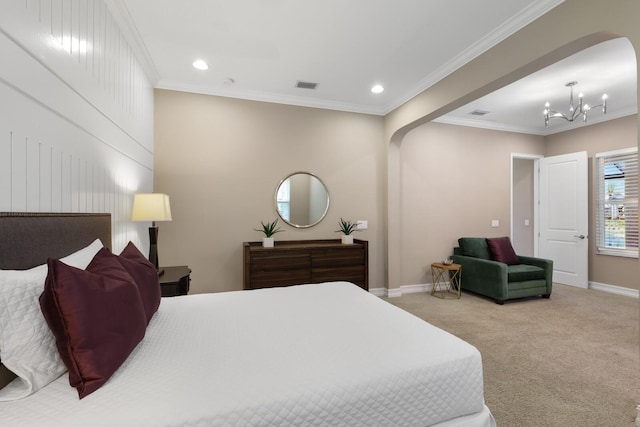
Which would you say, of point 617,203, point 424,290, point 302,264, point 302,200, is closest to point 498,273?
point 424,290

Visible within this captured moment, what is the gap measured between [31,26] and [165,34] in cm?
147

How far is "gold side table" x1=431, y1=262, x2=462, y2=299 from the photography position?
4.38m

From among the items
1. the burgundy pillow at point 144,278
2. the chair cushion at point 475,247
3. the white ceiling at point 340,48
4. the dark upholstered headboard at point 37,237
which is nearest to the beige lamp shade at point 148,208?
the dark upholstered headboard at point 37,237

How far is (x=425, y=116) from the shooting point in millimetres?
3588

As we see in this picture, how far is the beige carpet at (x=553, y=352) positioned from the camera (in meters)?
1.85

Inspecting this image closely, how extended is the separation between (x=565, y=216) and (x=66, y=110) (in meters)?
6.65

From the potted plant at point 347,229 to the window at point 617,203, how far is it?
4039 mm

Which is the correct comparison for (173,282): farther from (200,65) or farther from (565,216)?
→ (565,216)

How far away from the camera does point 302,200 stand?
4.02 meters

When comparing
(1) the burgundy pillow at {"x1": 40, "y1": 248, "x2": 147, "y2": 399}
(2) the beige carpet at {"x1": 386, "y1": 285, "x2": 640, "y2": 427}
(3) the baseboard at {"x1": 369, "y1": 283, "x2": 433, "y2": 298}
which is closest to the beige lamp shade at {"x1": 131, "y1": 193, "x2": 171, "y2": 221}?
(1) the burgundy pillow at {"x1": 40, "y1": 248, "x2": 147, "y2": 399}

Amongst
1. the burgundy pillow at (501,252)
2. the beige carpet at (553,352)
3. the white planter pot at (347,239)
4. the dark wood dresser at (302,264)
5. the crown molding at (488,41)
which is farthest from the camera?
the burgundy pillow at (501,252)

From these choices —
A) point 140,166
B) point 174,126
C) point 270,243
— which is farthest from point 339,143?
point 140,166

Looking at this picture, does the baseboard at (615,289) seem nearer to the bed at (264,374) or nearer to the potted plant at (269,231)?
the bed at (264,374)

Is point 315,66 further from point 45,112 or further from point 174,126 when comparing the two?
point 45,112
